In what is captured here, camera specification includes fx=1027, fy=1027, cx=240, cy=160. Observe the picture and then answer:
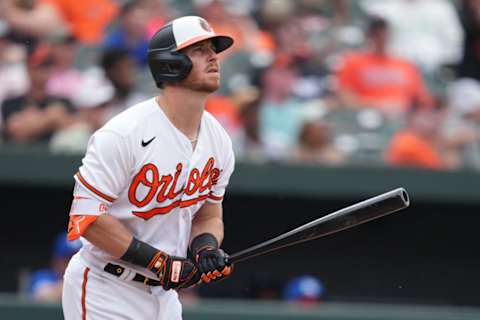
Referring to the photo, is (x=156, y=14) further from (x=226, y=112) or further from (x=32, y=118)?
(x=32, y=118)

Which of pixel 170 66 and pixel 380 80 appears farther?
pixel 380 80

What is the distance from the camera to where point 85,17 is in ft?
26.0

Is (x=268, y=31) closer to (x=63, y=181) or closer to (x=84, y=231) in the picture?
(x=63, y=181)

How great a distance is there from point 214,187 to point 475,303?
3947 mm

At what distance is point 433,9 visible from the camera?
8680 mm

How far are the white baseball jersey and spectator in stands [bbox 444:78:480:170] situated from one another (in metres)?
3.53

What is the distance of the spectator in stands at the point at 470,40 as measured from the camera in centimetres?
825

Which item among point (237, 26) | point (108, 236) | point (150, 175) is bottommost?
point (108, 236)

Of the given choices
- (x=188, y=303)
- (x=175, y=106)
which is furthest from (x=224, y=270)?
(x=188, y=303)

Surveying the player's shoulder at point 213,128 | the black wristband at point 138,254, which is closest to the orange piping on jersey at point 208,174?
the player's shoulder at point 213,128

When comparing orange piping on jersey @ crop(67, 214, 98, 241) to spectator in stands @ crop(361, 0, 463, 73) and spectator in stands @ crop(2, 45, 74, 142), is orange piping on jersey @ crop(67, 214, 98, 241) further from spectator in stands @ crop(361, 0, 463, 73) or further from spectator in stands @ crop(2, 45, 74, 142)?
spectator in stands @ crop(361, 0, 463, 73)

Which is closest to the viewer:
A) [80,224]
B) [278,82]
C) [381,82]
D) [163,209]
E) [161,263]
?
[80,224]

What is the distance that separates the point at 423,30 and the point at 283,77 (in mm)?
1556

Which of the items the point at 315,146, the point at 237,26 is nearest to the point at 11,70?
the point at 237,26
